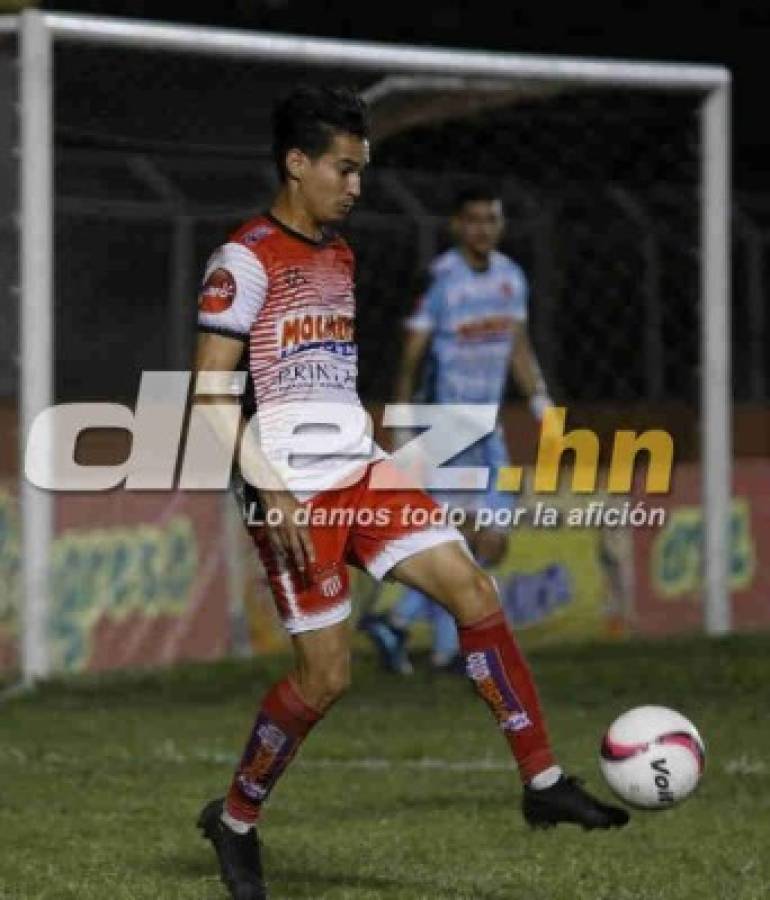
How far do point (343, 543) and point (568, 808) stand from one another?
90 cm

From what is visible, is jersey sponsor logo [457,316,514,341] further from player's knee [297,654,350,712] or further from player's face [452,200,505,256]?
player's knee [297,654,350,712]

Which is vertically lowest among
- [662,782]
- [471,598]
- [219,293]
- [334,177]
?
[662,782]

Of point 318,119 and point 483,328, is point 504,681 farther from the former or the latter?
point 483,328

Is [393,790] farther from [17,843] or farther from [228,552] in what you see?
[228,552]

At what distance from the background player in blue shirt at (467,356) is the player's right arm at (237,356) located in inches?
236

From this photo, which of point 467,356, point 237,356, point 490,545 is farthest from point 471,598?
point 467,356

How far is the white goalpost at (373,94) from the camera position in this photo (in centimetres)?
1209

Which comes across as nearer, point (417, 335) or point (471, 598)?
point (471, 598)

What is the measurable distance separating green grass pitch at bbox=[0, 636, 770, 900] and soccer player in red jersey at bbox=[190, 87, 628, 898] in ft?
1.25

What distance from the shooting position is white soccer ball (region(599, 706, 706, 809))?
6.84m

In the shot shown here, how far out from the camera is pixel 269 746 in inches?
277

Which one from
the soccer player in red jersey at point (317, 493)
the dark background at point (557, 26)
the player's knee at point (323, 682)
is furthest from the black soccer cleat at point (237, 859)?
the dark background at point (557, 26)

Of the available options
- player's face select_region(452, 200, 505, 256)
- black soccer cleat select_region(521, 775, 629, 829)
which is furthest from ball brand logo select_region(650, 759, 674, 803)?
→ player's face select_region(452, 200, 505, 256)

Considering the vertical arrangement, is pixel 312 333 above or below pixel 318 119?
below
